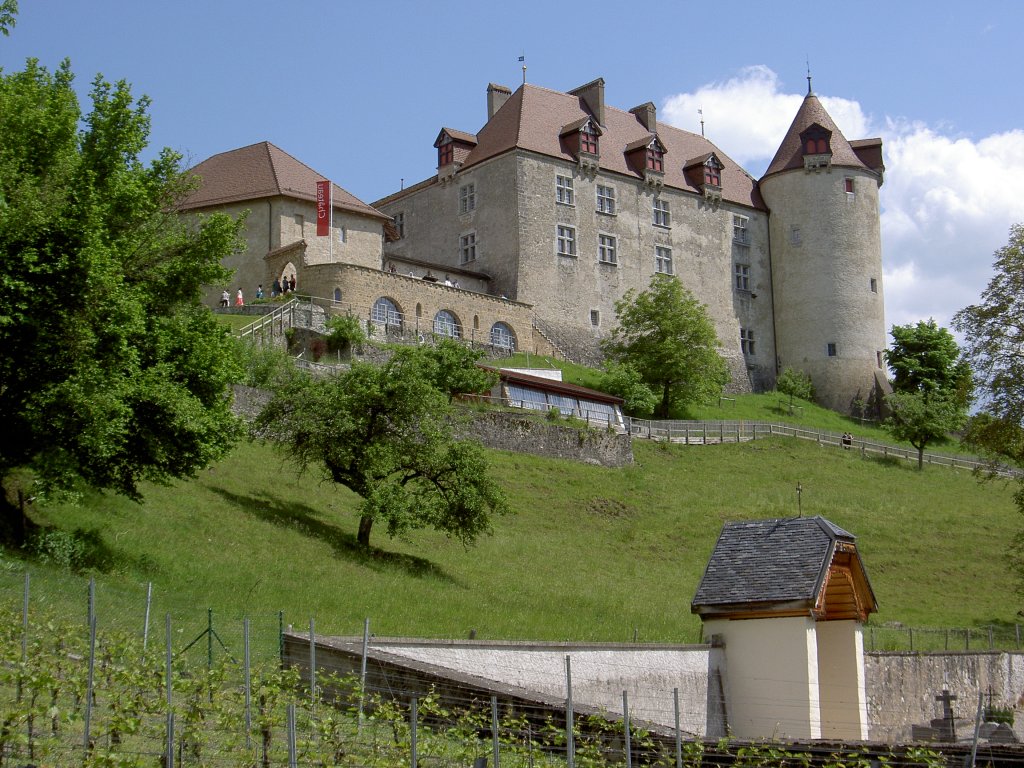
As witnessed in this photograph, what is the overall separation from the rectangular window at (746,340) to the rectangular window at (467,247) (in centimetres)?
1700

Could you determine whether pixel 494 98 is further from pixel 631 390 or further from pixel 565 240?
pixel 631 390

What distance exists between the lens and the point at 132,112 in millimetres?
25328

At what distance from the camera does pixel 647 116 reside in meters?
76.8

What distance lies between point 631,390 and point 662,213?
65.6ft

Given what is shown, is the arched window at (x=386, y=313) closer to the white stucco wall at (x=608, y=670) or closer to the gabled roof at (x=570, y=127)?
the gabled roof at (x=570, y=127)

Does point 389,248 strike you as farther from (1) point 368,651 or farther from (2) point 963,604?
(1) point 368,651

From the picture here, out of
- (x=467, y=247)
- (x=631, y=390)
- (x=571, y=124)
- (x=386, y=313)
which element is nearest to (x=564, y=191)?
(x=571, y=124)

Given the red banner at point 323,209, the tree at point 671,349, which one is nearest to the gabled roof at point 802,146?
the tree at point 671,349

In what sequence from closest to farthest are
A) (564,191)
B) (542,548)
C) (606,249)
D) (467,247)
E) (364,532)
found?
1. (364,532)
2. (542,548)
3. (564,191)
4. (467,247)
5. (606,249)

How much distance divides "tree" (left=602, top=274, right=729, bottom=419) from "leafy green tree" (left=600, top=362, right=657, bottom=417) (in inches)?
46.9

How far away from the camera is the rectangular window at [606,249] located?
69.9 meters

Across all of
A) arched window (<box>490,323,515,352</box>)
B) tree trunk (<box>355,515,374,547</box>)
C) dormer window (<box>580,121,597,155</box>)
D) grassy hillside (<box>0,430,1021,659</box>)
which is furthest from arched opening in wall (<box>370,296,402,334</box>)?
tree trunk (<box>355,515,374,547</box>)

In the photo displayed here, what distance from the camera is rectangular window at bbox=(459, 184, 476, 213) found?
69.1 m

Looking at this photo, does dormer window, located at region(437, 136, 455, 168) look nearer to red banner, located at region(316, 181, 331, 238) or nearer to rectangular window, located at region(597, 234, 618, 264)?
rectangular window, located at region(597, 234, 618, 264)
